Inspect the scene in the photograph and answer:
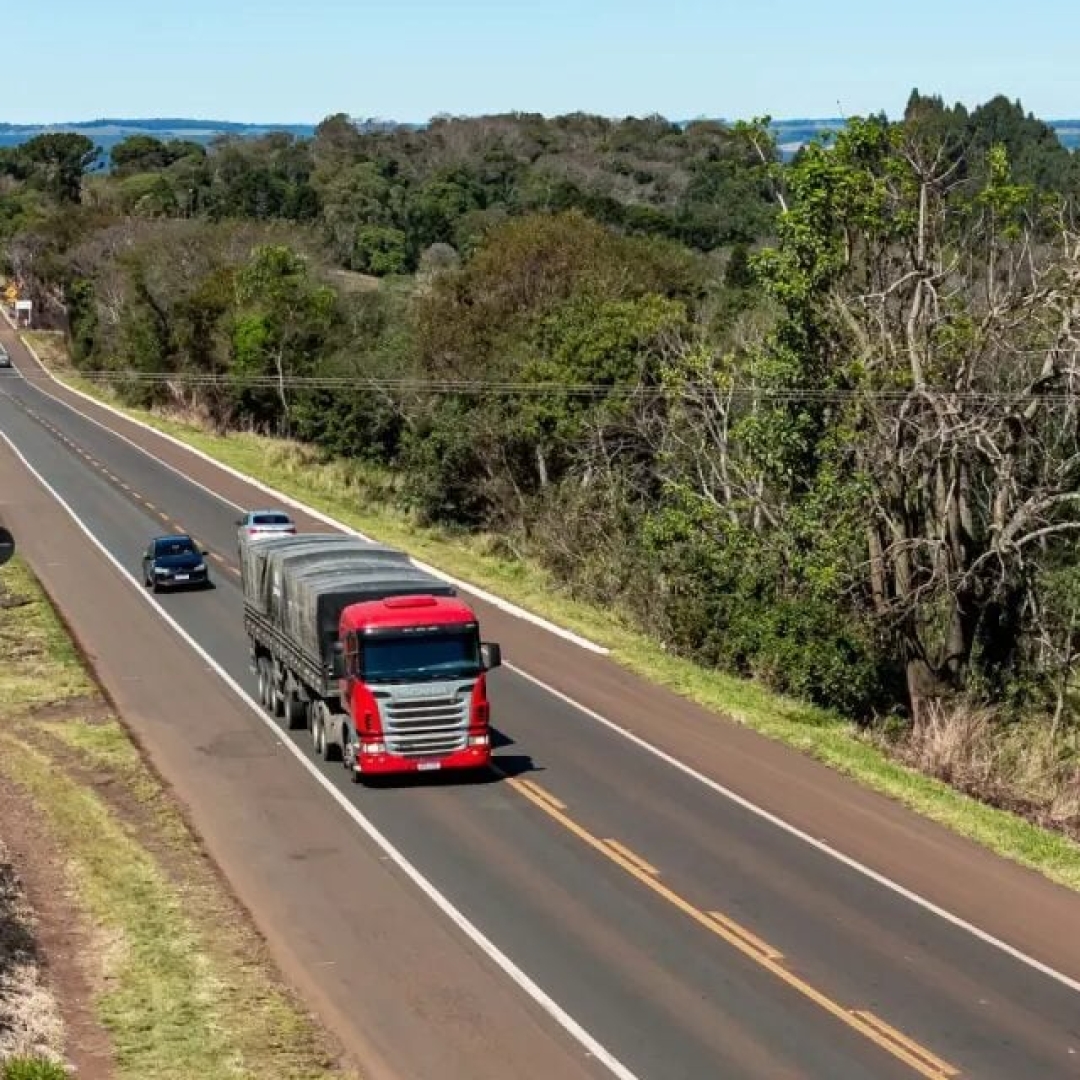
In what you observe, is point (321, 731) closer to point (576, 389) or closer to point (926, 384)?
point (926, 384)

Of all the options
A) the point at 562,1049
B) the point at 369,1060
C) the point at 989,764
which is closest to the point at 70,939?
the point at 369,1060

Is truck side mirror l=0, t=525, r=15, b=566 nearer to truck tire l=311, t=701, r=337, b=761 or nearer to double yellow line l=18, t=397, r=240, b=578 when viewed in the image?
truck tire l=311, t=701, r=337, b=761

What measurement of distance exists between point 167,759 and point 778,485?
61.9ft

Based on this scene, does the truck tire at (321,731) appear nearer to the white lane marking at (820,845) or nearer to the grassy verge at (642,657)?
the white lane marking at (820,845)

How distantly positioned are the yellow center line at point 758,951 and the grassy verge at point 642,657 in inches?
204

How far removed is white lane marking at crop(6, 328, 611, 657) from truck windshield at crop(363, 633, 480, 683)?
6.38m

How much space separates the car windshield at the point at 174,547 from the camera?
47469mm

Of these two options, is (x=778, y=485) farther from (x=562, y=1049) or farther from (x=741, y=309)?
(x=741, y=309)

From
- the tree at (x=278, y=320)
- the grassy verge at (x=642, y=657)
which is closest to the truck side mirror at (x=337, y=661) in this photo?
the grassy verge at (x=642, y=657)

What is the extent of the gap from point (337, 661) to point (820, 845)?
769cm

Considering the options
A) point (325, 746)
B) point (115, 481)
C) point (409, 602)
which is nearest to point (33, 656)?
point (325, 746)

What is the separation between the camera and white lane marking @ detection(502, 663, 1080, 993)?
2014cm

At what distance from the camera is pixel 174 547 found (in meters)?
47.6

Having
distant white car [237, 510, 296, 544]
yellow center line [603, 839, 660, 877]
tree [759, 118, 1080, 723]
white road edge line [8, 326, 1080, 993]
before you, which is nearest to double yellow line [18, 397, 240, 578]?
distant white car [237, 510, 296, 544]
